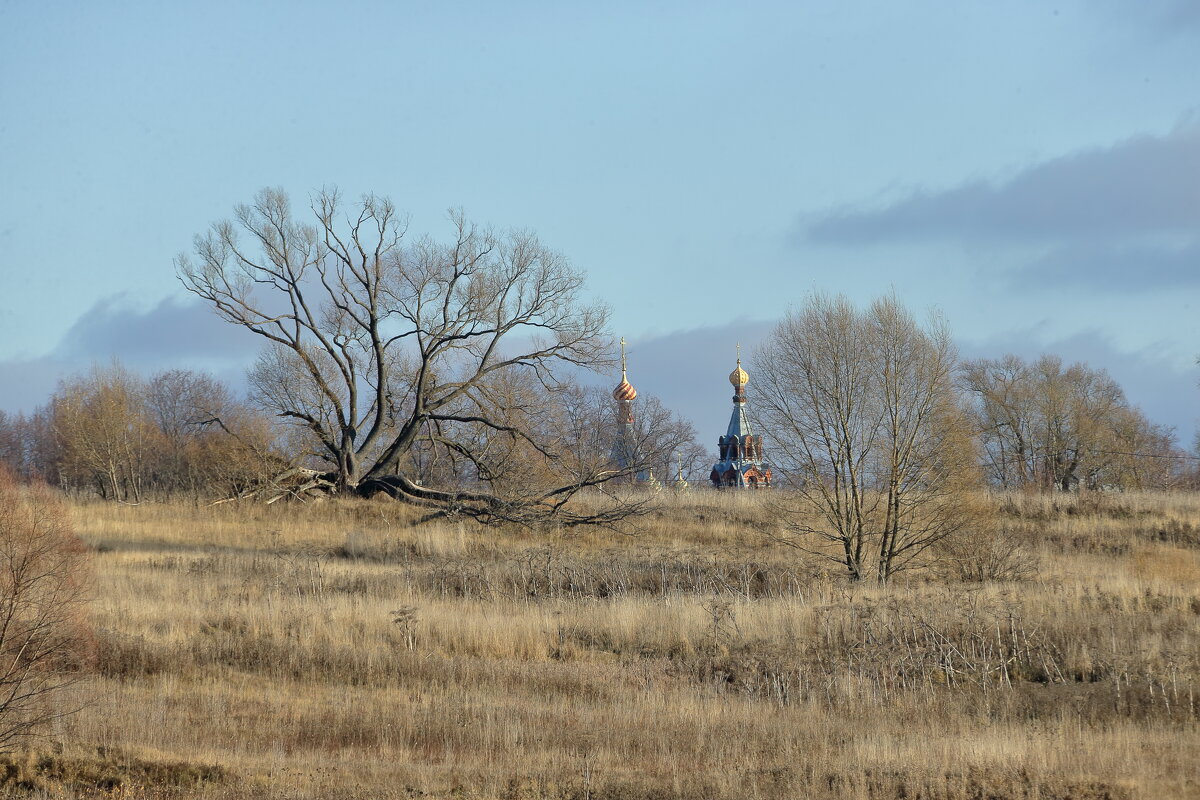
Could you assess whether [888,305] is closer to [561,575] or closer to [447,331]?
[561,575]

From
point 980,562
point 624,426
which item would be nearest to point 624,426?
point 624,426

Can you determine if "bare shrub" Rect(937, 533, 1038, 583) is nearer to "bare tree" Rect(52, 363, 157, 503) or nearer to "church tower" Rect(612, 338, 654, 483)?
"bare tree" Rect(52, 363, 157, 503)

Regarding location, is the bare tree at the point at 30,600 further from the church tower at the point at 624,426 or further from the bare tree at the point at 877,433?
the church tower at the point at 624,426

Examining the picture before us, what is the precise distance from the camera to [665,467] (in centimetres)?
7788

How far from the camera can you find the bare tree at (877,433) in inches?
779

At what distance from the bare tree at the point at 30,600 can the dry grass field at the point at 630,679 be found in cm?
48

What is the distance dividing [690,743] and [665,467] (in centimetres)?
6813

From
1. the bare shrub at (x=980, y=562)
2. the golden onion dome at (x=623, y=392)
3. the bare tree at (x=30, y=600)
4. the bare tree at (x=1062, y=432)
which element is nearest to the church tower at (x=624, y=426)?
the golden onion dome at (x=623, y=392)

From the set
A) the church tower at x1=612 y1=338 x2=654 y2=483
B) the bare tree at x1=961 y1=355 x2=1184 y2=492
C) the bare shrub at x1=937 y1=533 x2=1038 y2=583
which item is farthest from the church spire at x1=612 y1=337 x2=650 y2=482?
the bare shrub at x1=937 y1=533 x2=1038 y2=583

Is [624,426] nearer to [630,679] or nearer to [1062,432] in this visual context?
[1062,432]

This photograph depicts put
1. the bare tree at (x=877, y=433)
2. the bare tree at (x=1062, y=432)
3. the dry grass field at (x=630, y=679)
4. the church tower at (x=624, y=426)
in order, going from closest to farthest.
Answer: the dry grass field at (x=630, y=679) < the bare tree at (x=877, y=433) < the bare tree at (x=1062, y=432) < the church tower at (x=624, y=426)

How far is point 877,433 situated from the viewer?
19859 millimetres

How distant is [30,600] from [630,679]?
6.60 meters

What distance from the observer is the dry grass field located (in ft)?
28.1
